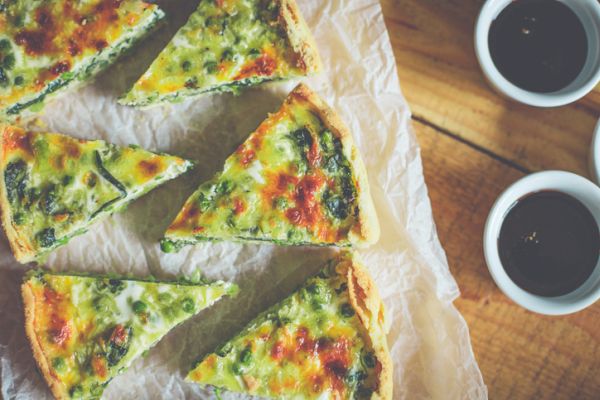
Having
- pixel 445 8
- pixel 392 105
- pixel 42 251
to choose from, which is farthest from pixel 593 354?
pixel 42 251

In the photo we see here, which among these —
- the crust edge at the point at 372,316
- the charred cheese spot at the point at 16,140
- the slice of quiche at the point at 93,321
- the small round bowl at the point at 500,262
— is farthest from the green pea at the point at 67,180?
the small round bowl at the point at 500,262

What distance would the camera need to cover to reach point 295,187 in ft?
17.0

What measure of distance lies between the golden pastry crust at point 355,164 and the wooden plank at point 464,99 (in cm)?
65

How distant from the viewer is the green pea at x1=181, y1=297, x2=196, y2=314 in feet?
17.2

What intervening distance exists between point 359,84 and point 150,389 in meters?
2.68

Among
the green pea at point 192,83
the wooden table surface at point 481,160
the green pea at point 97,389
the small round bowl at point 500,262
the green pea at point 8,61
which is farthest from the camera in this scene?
the wooden table surface at point 481,160

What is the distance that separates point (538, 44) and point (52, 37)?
344cm

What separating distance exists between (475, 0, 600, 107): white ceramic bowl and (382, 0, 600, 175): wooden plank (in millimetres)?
345

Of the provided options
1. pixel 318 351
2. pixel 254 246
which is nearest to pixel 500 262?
pixel 318 351

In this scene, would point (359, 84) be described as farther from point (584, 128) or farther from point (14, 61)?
point (14, 61)

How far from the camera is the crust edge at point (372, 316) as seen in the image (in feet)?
16.6

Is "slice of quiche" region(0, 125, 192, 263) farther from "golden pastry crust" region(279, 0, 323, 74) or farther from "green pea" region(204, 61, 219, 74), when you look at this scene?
"golden pastry crust" region(279, 0, 323, 74)

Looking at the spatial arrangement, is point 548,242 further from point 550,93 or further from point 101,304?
point 101,304

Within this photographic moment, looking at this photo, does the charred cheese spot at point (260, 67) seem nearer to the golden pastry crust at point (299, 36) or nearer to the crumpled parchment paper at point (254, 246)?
the golden pastry crust at point (299, 36)
